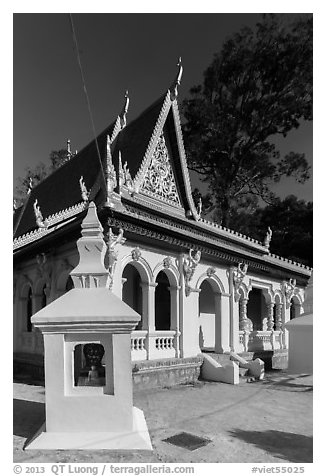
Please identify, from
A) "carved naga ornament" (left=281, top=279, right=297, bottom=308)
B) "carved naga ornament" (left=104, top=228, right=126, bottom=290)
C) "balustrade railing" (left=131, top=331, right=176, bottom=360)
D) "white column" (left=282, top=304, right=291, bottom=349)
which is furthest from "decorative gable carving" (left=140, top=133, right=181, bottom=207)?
"white column" (left=282, top=304, right=291, bottom=349)

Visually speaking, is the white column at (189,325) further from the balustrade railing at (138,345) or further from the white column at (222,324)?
the white column at (222,324)

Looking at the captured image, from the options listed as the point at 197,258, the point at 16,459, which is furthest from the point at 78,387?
the point at 197,258

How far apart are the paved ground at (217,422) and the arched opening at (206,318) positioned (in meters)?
4.09

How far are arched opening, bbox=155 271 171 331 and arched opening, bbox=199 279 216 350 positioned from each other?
1.87 metres

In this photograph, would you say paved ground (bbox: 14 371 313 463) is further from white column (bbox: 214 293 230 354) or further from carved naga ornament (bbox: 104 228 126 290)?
carved naga ornament (bbox: 104 228 126 290)

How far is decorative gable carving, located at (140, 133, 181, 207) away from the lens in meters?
13.0

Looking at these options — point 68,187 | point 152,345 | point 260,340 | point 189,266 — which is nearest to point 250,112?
point 189,266

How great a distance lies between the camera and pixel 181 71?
476 inches

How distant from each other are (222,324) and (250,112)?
7.15 metres

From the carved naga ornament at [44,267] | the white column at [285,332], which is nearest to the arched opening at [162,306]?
the carved naga ornament at [44,267]

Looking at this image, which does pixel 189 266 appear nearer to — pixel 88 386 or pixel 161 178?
A: pixel 161 178
